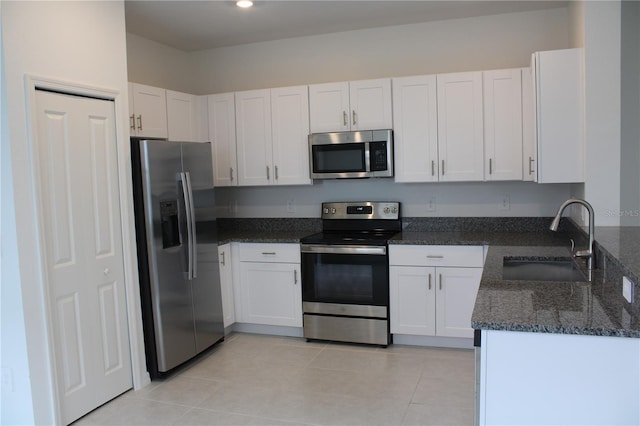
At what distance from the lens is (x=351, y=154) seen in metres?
4.20

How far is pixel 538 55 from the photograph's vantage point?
3.41 metres

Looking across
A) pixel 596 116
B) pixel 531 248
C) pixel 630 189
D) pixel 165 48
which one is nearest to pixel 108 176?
pixel 165 48

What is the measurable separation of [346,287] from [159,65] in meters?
2.59

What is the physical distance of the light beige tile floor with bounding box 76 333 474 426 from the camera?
2.97 meters

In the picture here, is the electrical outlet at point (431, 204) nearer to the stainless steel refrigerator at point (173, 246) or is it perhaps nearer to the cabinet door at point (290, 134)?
the cabinet door at point (290, 134)

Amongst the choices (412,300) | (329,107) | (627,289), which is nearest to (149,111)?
(329,107)

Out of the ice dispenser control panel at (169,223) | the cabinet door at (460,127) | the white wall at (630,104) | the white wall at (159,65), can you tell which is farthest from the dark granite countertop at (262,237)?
the white wall at (630,104)

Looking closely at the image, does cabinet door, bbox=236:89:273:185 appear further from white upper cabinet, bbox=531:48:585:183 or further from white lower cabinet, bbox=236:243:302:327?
white upper cabinet, bbox=531:48:585:183

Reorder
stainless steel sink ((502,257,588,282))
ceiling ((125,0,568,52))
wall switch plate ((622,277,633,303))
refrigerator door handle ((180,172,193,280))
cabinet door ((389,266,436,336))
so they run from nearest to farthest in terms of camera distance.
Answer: wall switch plate ((622,277,633,303))
stainless steel sink ((502,257,588,282))
refrigerator door handle ((180,172,193,280))
ceiling ((125,0,568,52))
cabinet door ((389,266,436,336))

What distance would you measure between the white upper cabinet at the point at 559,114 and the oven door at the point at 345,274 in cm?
132

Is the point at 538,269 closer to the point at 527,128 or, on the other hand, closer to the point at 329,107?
→ the point at 527,128

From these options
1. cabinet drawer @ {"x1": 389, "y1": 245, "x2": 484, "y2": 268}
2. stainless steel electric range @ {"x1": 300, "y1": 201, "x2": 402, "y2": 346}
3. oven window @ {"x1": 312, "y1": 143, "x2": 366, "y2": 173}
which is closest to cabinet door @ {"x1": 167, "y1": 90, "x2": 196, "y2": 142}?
oven window @ {"x1": 312, "y1": 143, "x2": 366, "y2": 173}

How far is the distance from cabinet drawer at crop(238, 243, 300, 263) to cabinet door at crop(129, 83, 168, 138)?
1144 millimetres

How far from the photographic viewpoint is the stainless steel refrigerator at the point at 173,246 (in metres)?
3.38
